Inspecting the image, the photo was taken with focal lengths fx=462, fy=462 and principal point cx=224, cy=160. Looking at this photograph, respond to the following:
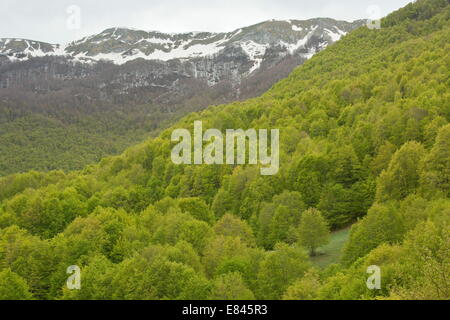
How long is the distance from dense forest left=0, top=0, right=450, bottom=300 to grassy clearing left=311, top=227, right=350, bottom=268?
0.97 meters

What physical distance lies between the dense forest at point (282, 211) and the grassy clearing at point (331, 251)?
0.97m

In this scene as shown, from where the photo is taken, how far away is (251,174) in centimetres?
8325

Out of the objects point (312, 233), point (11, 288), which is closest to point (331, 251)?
point (312, 233)

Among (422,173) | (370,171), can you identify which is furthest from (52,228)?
(422,173)

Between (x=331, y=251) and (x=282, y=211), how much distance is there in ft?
33.1

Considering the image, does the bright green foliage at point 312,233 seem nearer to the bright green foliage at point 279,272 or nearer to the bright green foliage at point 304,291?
the bright green foliage at point 279,272

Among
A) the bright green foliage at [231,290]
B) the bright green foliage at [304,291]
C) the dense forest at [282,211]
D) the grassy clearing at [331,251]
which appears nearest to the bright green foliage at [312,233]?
the dense forest at [282,211]

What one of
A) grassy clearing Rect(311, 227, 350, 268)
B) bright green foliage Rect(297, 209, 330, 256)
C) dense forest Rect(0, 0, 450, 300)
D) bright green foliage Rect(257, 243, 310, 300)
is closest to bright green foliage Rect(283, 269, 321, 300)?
dense forest Rect(0, 0, 450, 300)

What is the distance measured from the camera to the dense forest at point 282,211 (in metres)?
39.0

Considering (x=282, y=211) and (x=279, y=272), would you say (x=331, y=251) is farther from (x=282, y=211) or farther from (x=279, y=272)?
(x=279, y=272)

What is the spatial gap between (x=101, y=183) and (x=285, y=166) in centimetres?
5022

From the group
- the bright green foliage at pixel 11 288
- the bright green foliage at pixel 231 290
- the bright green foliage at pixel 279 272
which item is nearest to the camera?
the bright green foliage at pixel 231 290

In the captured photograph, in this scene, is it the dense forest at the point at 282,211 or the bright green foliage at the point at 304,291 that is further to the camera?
the dense forest at the point at 282,211

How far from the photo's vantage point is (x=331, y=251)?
57.1m
